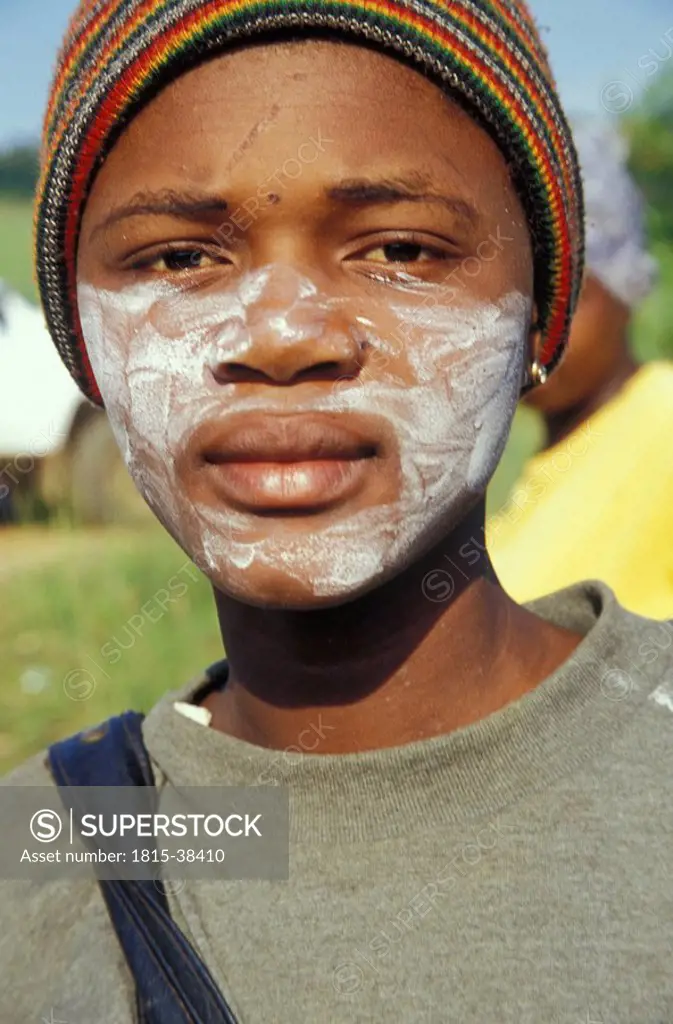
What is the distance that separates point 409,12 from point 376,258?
362mm

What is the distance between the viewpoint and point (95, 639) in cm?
695

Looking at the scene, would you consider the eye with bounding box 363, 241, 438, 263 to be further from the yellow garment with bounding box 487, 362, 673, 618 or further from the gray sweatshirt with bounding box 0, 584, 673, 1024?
the yellow garment with bounding box 487, 362, 673, 618

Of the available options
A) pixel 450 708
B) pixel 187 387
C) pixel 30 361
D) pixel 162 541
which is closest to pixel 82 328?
pixel 187 387

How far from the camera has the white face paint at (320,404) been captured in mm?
1825

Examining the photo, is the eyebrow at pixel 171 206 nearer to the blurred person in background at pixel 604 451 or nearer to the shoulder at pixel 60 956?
the shoulder at pixel 60 956

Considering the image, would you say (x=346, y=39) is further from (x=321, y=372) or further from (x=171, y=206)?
(x=321, y=372)

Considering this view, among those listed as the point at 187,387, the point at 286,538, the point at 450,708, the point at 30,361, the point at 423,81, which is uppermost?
the point at 30,361

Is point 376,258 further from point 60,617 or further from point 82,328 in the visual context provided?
point 60,617

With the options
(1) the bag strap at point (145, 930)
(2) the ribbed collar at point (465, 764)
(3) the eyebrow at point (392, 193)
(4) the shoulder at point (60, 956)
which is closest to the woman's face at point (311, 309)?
(3) the eyebrow at point (392, 193)

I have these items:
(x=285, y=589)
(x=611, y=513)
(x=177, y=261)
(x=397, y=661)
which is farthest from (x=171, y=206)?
(x=611, y=513)

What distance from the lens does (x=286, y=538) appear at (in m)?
1.84

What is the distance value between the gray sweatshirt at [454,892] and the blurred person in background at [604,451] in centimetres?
160

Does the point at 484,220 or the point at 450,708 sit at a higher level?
the point at 484,220

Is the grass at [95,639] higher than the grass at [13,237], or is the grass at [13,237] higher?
the grass at [13,237]
